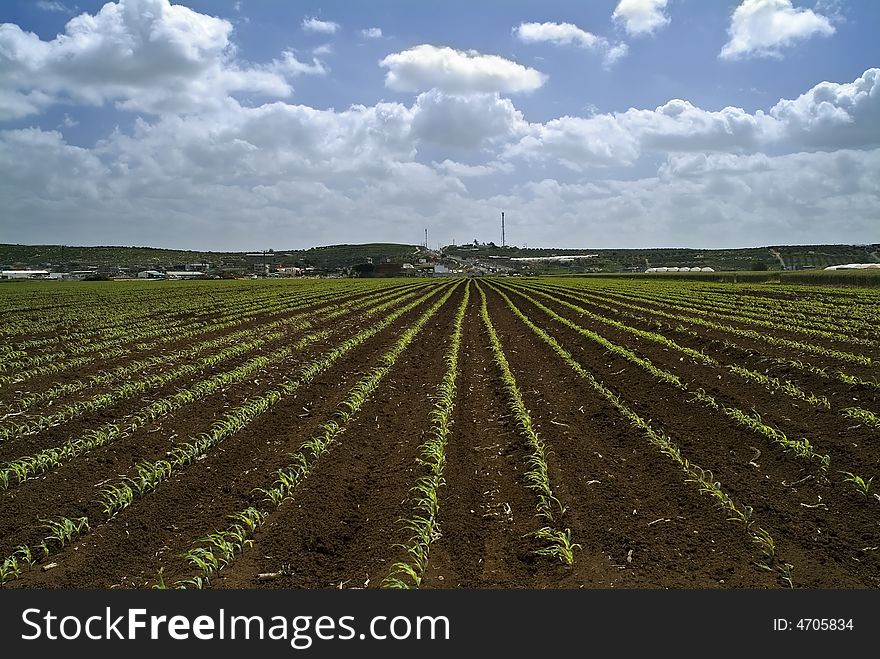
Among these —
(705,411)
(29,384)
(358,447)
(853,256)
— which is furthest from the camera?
(853,256)

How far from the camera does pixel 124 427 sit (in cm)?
834

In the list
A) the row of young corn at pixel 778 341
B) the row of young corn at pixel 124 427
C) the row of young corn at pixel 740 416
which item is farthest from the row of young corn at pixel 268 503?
the row of young corn at pixel 778 341

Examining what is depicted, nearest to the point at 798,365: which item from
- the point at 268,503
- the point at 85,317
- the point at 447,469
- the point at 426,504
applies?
the point at 447,469

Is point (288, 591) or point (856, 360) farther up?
point (856, 360)

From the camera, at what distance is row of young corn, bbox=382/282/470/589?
4.44 m

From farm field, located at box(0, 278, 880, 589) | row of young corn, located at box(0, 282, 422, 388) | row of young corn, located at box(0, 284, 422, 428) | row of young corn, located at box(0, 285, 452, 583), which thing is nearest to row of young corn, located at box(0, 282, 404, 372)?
row of young corn, located at box(0, 282, 422, 388)

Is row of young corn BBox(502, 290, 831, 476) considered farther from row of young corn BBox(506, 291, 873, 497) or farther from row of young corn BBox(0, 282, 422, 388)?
row of young corn BBox(0, 282, 422, 388)

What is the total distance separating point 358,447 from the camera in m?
7.59

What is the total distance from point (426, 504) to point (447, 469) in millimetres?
1120

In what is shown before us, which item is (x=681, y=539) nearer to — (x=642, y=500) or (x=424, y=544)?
(x=642, y=500)

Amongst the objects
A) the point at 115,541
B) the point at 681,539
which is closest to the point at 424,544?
the point at 681,539

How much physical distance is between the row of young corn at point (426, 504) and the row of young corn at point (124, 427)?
441cm

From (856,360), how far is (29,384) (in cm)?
1771

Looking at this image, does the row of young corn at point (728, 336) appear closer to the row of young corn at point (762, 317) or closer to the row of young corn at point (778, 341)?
the row of young corn at point (778, 341)
